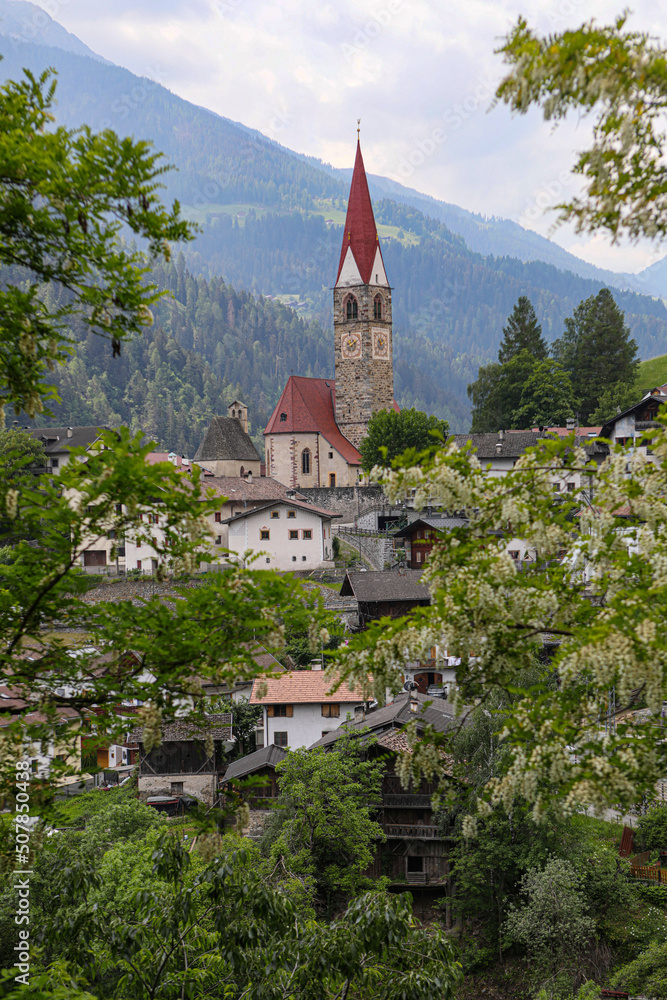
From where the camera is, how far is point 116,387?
161125 millimetres

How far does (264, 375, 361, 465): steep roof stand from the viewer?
254 ft

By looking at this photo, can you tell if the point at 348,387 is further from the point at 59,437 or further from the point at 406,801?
the point at 406,801

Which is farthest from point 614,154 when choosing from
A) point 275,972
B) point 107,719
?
point 275,972

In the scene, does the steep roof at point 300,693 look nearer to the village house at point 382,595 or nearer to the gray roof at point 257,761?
the gray roof at point 257,761

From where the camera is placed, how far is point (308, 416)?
7850 cm

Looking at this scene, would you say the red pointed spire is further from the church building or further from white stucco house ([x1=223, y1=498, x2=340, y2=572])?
white stucco house ([x1=223, y1=498, x2=340, y2=572])

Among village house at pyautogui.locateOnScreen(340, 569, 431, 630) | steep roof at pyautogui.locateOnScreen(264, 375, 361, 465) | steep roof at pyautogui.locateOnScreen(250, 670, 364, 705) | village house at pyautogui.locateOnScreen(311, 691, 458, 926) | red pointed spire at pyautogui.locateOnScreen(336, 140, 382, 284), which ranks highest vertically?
red pointed spire at pyautogui.locateOnScreen(336, 140, 382, 284)

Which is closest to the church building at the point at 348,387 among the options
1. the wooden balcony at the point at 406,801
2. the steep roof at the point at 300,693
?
the steep roof at the point at 300,693

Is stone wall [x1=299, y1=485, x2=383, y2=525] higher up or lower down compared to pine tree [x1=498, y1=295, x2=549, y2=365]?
lower down

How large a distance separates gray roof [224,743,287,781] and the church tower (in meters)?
49.7

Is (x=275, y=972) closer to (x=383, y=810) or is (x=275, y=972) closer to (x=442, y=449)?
(x=442, y=449)

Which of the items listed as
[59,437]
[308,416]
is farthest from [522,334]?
[59,437]

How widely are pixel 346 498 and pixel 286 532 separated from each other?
53.6ft

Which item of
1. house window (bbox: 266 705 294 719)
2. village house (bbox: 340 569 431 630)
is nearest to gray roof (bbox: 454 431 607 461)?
village house (bbox: 340 569 431 630)
